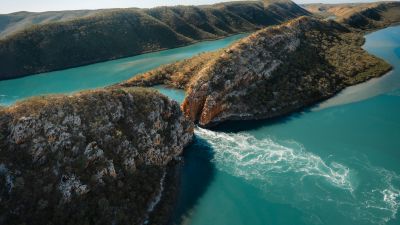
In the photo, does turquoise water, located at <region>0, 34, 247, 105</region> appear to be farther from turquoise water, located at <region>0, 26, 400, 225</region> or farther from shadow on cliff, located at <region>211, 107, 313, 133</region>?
turquoise water, located at <region>0, 26, 400, 225</region>

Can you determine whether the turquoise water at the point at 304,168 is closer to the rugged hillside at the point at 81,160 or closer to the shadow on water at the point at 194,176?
the shadow on water at the point at 194,176

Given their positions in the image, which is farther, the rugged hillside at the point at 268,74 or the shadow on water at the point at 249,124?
the rugged hillside at the point at 268,74

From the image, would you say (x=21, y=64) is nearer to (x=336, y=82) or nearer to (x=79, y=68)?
(x=79, y=68)

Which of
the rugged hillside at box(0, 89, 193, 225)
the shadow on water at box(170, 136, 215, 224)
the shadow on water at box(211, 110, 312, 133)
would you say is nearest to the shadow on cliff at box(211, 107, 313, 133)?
the shadow on water at box(211, 110, 312, 133)

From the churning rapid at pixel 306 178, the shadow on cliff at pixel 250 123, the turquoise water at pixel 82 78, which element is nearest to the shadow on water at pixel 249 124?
the shadow on cliff at pixel 250 123

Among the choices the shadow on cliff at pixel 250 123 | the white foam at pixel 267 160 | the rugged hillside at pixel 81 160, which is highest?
the rugged hillside at pixel 81 160

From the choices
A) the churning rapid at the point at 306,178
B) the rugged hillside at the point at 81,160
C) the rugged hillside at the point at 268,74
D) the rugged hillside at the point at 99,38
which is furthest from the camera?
the rugged hillside at the point at 99,38

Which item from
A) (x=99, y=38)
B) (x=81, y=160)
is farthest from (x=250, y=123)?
(x=99, y=38)
